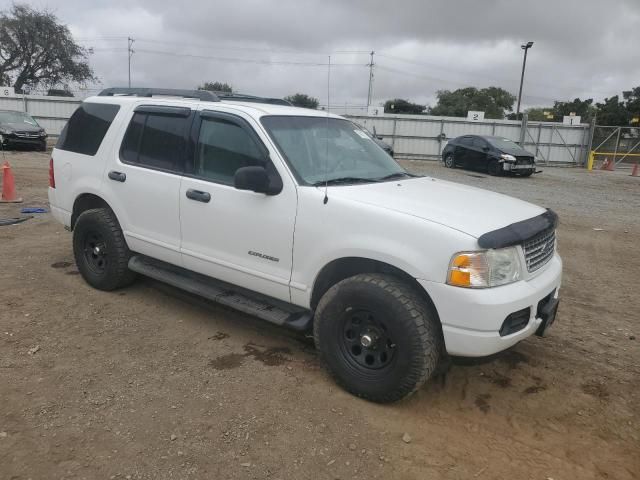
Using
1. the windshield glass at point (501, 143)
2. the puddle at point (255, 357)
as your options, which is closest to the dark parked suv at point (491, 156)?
the windshield glass at point (501, 143)

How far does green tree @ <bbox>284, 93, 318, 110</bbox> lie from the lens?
534 centimetres

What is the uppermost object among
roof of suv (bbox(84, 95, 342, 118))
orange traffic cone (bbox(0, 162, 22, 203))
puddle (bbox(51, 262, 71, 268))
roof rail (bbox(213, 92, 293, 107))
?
roof rail (bbox(213, 92, 293, 107))

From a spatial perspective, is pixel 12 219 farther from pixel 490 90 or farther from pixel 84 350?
pixel 490 90

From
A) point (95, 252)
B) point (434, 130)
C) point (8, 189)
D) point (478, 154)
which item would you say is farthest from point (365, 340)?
point (434, 130)

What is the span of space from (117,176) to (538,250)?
361 cm

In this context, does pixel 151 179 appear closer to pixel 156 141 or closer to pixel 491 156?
pixel 156 141

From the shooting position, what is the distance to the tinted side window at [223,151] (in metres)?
4.08

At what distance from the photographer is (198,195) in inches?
167

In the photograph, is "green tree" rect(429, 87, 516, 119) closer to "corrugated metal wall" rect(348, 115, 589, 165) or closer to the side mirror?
"corrugated metal wall" rect(348, 115, 589, 165)

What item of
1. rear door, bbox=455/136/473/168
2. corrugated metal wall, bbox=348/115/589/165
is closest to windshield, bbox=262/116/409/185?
Result: rear door, bbox=455/136/473/168

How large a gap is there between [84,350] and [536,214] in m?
3.49

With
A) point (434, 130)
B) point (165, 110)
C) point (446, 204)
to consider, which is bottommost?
point (446, 204)

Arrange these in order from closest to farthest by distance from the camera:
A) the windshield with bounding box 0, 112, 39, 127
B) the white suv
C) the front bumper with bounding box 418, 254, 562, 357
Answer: the front bumper with bounding box 418, 254, 562, 357
the white suv
the windshield with bounding box 0, 112, 39, 127

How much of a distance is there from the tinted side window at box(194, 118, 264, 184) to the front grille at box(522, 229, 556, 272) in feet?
6.36
